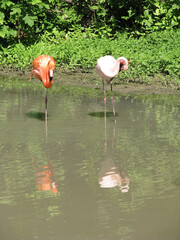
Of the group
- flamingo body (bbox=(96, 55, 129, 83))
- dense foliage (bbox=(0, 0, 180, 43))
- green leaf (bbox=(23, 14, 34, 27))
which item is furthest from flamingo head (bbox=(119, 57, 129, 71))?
dense foliage (bbox=(0, 0, 180, 43))

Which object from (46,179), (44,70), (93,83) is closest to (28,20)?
(93,83)

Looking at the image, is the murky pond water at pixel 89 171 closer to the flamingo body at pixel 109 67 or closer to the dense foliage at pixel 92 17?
the flamingo body at pixel 109 67

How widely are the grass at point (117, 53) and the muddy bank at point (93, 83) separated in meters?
0.13

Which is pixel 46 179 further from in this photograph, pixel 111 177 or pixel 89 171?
pixel 111 177

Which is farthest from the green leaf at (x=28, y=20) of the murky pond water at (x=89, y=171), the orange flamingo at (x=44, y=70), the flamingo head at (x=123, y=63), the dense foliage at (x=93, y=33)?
the flamingo head at (x=123, y=63)

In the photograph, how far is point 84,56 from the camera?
10.7 meters

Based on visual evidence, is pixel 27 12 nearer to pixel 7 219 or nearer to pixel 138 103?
pixel 138 103

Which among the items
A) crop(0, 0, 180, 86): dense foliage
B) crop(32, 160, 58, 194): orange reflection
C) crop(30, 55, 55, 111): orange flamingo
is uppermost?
crop(0, 0, 180, 86): dense foliage

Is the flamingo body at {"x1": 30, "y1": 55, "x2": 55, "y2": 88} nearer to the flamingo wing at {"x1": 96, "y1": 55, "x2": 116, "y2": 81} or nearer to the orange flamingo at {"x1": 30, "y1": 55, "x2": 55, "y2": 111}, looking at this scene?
the orange flamingo at {"x1": 30, "y1": 55, "x2": 55, "y2": 111}

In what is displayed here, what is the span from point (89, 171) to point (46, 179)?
0.45m

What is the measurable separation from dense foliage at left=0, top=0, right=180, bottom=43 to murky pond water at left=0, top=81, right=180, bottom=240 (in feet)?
12.7

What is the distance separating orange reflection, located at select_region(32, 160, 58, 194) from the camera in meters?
4.80

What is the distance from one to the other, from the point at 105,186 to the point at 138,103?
12.0 feet

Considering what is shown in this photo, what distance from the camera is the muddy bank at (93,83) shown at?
922cm
